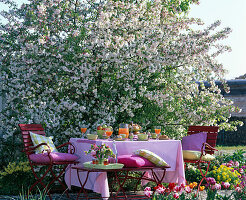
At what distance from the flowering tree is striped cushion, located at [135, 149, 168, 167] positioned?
5.24 ft

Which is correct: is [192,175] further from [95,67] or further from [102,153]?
[102,153]

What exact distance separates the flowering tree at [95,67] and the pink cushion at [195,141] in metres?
0.97

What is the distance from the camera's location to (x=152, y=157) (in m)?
4.86

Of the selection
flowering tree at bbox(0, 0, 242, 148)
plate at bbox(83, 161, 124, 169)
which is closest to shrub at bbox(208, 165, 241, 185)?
flowering tree at bbox(0, 0, 242, 148)

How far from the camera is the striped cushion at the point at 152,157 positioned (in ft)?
15.9

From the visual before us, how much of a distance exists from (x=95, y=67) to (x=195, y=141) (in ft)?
6.78

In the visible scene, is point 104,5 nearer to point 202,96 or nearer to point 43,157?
point 202,96

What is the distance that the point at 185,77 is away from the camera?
24.9 feet

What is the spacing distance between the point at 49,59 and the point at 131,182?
8.40ft

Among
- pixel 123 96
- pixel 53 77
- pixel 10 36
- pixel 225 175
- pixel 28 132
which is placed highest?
pixel 10 36

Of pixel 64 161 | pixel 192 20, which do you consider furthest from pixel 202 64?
pixel 64 161

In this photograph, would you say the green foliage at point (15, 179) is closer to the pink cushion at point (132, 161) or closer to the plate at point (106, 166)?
the plate at point (106, 166)

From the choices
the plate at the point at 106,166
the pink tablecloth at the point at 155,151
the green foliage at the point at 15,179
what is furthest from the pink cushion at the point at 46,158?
the green foliage at the point at 15,179

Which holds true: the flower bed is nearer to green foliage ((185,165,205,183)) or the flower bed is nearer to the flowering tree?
green foliage ((185,165,205,183))
